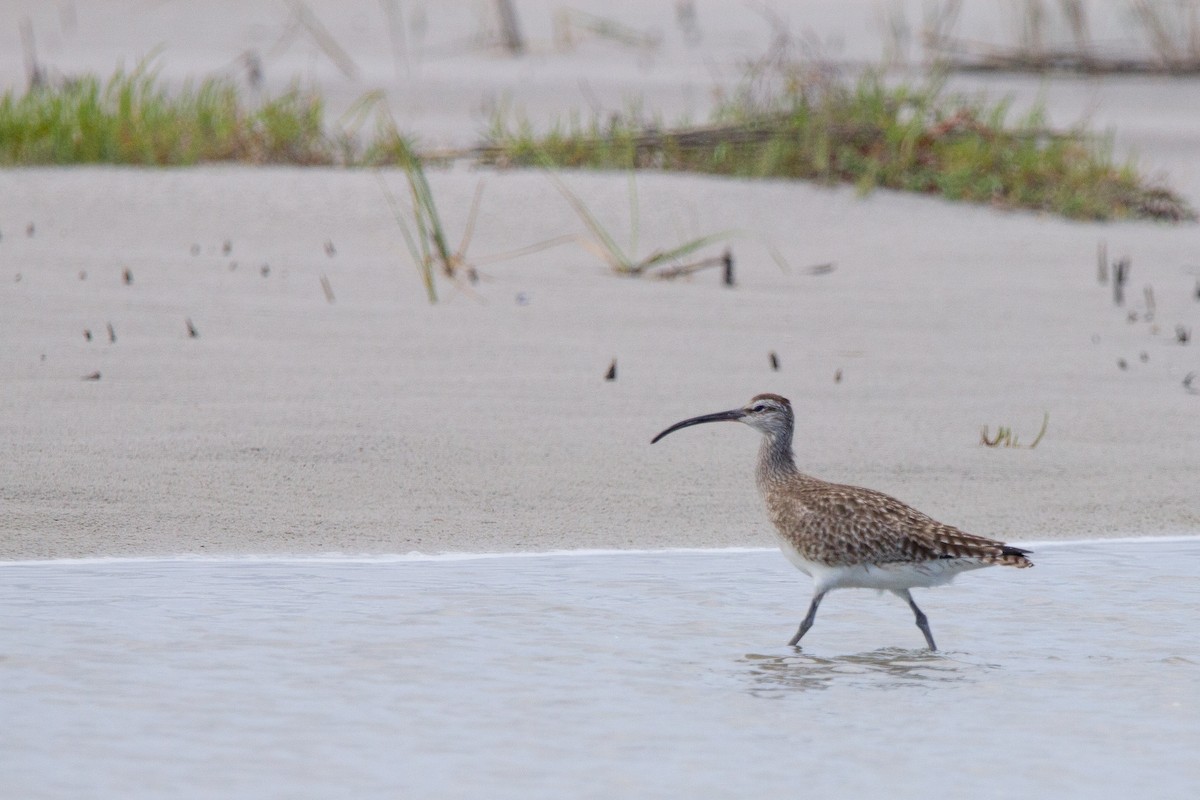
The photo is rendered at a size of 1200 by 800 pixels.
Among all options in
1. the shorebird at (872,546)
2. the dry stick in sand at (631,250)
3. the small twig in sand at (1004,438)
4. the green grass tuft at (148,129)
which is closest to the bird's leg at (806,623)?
the shorebird at (872,546)

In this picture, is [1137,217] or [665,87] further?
[665,87]

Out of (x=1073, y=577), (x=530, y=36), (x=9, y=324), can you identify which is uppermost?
(x=530, y=36)

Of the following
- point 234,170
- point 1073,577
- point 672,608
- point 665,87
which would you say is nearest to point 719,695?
point 672,608

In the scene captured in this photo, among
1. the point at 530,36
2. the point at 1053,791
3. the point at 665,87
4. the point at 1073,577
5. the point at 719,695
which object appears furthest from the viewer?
the point at 530,36

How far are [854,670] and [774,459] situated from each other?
1.05 meters

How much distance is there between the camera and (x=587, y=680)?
15.2 feet

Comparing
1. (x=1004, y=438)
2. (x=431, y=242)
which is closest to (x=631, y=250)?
(x=431, y=242)

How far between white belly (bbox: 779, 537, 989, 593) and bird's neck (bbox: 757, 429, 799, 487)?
1.88ft

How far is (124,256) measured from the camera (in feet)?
30.7

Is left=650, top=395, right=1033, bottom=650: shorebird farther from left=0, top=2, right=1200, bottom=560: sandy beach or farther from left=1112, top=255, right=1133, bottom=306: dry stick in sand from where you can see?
left=1112, top=255, right=1133, bottom=306: dry stick in sand

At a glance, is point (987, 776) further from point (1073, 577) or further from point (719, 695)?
point (1073, 577)

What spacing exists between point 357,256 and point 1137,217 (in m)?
4.57

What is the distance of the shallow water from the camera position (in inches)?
155

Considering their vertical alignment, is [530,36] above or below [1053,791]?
above
